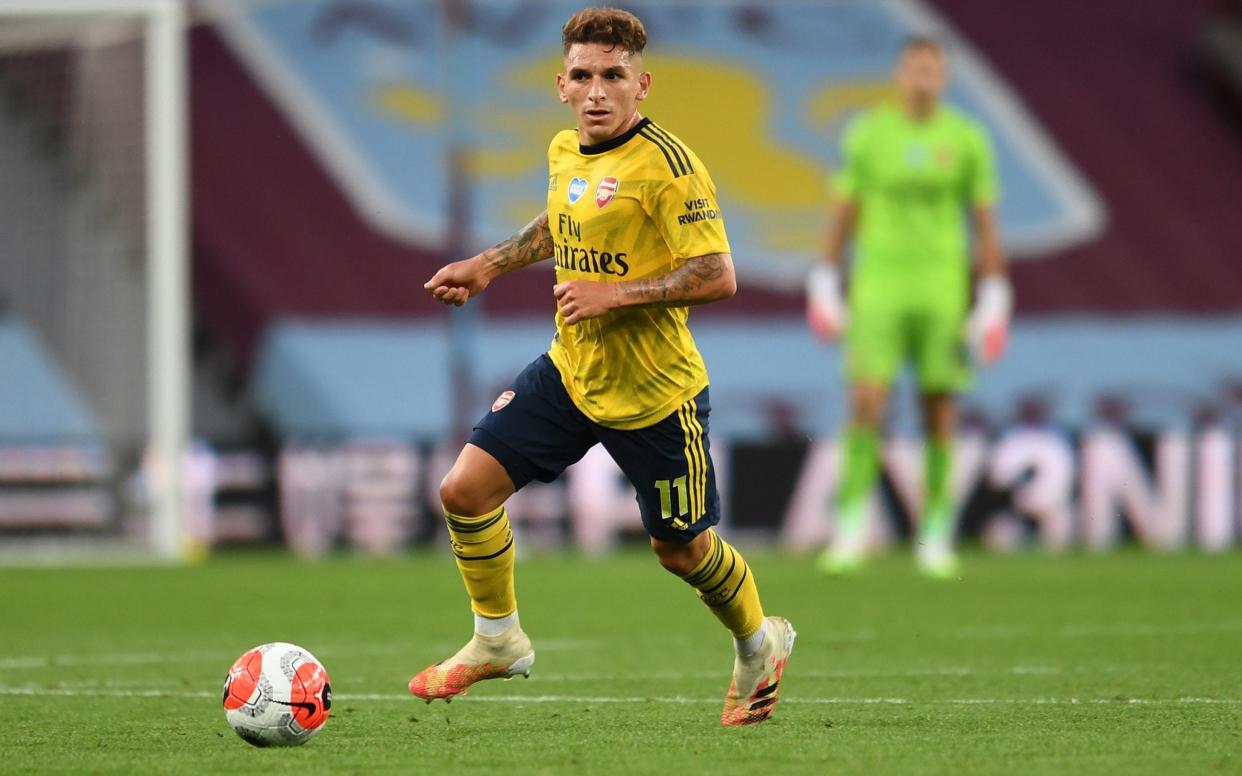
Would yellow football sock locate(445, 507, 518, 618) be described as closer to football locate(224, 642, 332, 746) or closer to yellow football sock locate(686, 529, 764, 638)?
yellow football sock locate(686, 529, 764, 638)

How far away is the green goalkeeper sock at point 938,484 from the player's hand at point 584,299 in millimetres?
5368

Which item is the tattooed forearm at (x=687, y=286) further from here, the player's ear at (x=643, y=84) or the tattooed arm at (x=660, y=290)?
the player's ear at (x=643, y=84)

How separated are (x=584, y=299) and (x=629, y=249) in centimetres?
31

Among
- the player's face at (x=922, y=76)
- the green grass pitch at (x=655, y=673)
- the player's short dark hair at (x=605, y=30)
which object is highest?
the player's face at (x=922, y=76)

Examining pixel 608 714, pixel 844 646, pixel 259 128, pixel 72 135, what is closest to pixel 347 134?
pixel 259 128

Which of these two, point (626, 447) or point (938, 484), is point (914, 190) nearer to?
point (938, 484)

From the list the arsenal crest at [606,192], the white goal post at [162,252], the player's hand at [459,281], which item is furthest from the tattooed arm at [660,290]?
the white goal post at [162,252]

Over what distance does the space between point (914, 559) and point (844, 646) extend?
493 cm

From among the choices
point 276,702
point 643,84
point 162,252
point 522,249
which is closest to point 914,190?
point 162,252

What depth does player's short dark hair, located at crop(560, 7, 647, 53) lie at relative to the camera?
525 centimetres

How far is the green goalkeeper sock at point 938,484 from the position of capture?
1020 cm

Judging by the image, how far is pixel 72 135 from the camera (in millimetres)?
13633

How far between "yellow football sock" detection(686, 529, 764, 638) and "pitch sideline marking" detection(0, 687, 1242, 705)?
1.16 ft

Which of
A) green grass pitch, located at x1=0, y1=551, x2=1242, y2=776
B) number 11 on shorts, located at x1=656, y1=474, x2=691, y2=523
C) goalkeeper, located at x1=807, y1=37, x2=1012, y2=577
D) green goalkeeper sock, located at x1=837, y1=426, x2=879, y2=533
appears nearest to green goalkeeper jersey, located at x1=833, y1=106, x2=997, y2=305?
goalkeeper, located at x1=807, y1=37, x2=1012, y2=577
